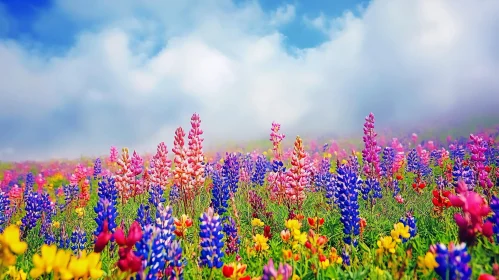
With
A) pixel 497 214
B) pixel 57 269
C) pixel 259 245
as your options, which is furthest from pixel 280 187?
pixel 57 269

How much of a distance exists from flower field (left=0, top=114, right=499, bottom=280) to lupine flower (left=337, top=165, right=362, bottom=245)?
1 centimetres

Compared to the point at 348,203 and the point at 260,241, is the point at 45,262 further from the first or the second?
the point at 348,203

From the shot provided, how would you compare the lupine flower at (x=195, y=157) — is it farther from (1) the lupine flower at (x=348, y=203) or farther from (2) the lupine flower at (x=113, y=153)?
(2) the lupine flower at (x=113, y=153)

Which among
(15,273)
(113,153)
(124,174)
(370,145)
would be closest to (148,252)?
(15,273)

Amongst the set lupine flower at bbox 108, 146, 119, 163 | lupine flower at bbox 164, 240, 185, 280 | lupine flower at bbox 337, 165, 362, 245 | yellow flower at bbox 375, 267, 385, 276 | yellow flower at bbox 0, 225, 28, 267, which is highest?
lupine flower at bbox 108, 146, 119, 163

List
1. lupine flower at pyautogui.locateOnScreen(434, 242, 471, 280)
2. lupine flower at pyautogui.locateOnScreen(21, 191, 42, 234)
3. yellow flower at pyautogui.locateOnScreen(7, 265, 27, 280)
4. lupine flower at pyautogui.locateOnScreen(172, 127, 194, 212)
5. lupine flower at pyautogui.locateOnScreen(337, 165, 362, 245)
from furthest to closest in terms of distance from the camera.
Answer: lupine flower at pyautogui.locateOnScreen(172, 127, 194, 212), lupine flower at pyautogui.locateOnScreen(21, 191, 42, 234), lupine flower at pyautogui.locateOnScreen(337, 165, 362, 245), yellow flower at pyautogui.locateOnScreen(7, 265, 27, 280), lupine flower at pyautogui.locateOnScreen(434, 242, 471, 280)

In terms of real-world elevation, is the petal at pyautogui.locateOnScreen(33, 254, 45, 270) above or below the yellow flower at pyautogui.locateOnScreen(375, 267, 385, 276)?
above

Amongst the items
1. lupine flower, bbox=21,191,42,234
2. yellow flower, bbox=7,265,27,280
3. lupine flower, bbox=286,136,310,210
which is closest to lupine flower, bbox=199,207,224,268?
yellow flower, bbox=7,265,27,280

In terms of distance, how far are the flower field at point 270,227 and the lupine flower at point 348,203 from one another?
0.01 meters

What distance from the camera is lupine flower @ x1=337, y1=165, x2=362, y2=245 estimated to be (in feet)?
12.7

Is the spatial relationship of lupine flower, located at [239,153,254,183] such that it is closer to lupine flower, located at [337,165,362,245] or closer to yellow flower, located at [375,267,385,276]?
lupine flower, located at [337,165,362,245]

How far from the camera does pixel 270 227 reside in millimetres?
5637

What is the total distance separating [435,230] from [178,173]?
3.81 metres

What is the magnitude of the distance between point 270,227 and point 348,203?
1951 millimetres
